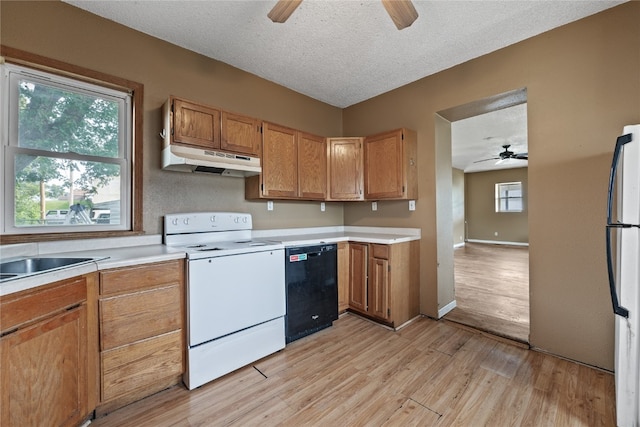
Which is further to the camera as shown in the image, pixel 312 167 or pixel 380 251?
pixel 312 167

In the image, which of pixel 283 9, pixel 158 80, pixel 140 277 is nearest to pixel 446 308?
pixel 140 277

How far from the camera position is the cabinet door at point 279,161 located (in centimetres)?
267

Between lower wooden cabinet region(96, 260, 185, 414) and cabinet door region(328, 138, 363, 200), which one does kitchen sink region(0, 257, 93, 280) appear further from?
cabinet door region(328, 138, 363, 200)

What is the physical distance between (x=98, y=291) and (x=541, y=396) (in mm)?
2820

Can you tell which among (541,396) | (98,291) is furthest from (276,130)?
(541,396)

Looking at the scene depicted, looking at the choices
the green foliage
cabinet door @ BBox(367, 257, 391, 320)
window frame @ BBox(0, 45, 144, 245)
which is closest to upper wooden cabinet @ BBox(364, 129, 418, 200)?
cabinet door @ BBox(367, 257, 391, 320)

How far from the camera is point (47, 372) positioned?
1.24 meters

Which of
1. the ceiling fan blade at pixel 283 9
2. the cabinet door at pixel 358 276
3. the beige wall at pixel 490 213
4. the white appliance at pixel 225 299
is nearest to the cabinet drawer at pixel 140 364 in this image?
the white appliance at pixel 225 299

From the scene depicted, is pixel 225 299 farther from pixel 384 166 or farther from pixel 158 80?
pixel 384 166

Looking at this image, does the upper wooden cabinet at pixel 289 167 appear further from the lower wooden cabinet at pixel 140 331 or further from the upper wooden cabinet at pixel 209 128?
the lower wooden cabinet at pixel 140 331

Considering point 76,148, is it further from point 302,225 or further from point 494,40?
point 494,40

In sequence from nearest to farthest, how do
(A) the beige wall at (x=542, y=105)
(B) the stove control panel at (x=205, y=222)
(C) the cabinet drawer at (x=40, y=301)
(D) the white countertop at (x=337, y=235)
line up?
(C) the cabinet drawer at (x=40, y=301), (A) the beige wall at (x=542, y=105), (B) the stove control panel at (x=205, y=222), (D) the white countertop at (x=337, y=235)

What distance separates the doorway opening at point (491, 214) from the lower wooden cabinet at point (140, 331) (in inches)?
107

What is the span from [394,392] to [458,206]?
8.39 m
